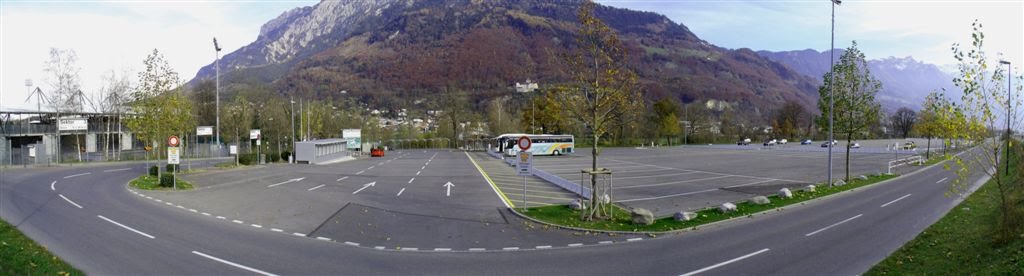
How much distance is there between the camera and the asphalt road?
10.7 metres

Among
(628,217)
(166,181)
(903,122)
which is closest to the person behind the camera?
(628,217)

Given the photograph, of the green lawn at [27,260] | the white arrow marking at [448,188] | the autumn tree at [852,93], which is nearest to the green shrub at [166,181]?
the white arrow marking at [448,188]

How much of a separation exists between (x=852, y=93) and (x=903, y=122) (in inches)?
4904

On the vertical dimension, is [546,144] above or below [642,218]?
above

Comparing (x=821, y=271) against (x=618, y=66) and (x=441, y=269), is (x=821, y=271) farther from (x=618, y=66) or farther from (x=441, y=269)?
(x=618, y=66)

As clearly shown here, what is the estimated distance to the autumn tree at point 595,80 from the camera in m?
17.2

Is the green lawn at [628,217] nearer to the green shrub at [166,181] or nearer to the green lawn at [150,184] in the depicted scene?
the green lawn at [150,184]

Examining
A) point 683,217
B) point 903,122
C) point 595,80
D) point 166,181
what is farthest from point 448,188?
point 903,122

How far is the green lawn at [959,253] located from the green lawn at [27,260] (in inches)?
580

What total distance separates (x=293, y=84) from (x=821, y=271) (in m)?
191

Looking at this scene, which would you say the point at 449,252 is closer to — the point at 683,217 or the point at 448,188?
the point at 683,217

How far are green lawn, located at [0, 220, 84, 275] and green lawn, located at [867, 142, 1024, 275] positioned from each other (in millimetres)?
14739

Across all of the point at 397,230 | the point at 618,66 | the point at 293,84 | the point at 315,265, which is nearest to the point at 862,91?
the point at 618,66

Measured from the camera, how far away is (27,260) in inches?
409
